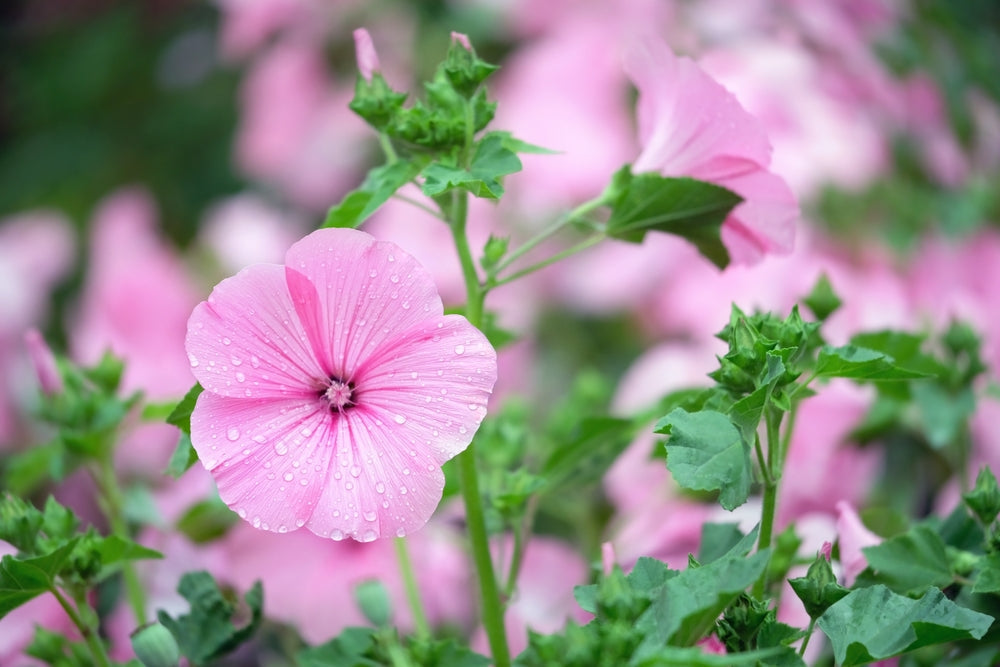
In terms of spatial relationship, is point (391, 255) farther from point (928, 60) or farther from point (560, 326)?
point (560, 326)

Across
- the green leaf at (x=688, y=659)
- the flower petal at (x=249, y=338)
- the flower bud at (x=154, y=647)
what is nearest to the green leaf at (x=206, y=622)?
the flower bud at (x=154, y=647)

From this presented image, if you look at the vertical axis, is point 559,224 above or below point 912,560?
above

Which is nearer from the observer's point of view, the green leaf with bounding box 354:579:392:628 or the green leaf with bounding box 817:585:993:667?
the green leaf with bounding box 817:585:993:667

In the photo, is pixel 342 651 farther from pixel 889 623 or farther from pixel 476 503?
pixel 889 623

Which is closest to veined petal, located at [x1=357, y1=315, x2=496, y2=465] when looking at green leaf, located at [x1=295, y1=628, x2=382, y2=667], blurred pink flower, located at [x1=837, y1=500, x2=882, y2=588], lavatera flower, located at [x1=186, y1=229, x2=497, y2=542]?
lavatera flower, located at [x1=186, y1=229, x2=497, y2=542]

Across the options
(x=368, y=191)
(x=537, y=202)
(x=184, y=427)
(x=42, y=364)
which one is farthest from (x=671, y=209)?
(x=537, y=202)

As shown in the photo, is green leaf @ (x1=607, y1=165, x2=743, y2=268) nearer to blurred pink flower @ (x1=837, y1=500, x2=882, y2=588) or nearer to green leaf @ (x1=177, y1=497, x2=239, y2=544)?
blurred pink flower @ (x1=837, y1=500, x2=882, y2=588)
